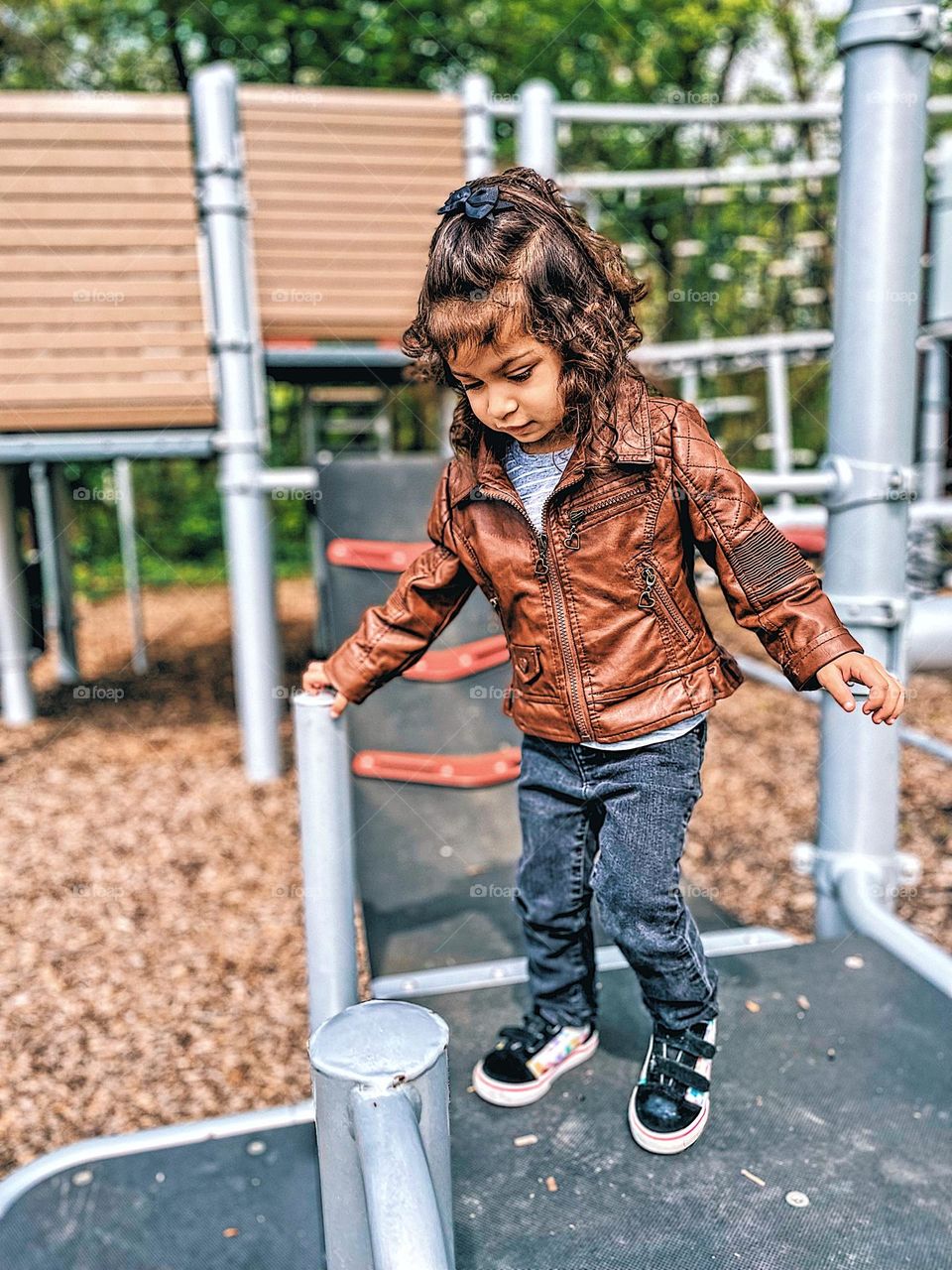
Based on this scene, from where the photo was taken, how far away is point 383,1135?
91 cm

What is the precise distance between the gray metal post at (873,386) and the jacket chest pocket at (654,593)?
0.89 m

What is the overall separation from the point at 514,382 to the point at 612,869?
69 centimetres

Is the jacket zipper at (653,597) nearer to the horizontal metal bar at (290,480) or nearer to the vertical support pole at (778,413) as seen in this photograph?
the horizontal metal bar at (290,480)

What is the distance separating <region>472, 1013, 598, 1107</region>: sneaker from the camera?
1.60 metres

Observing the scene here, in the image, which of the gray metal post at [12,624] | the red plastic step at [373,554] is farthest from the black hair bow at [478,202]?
the gray metal post at [12,624]

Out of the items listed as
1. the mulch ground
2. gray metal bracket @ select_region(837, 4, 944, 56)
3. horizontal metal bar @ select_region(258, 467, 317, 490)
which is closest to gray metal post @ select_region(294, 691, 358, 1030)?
the mulch ground

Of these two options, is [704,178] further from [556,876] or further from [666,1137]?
[666,1137]

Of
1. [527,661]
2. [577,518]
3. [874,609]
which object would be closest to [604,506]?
[577,518]

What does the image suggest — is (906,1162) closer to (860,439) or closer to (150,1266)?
(150,1266)

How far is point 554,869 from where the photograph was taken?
1.57 metres

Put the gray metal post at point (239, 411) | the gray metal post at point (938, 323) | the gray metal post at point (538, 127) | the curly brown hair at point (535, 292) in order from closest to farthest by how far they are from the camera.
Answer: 1. the curly brown hair at point (535, 292)
2. the gray metal post at point (538, 127)
3. the gray metal post at point (239, 411)
4. the gray metal post at point (938, 323)

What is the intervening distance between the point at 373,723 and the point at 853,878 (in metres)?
1.32

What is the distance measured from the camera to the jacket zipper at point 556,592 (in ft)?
4.66

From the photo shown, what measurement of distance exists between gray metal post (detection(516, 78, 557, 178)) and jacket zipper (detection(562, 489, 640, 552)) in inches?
98.9
